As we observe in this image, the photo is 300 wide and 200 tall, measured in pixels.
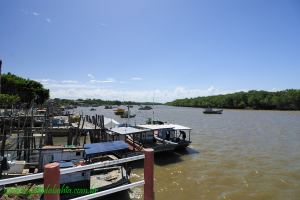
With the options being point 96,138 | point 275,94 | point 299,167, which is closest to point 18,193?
point 96,138

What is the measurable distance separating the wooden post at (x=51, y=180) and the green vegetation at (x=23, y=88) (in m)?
67.4

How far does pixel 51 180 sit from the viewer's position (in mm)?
3938

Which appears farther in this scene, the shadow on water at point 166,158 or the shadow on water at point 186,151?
the shadow on water at point 186,151

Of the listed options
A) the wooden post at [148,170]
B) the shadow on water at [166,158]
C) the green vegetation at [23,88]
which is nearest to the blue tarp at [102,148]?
the shadow on water at [166,158]

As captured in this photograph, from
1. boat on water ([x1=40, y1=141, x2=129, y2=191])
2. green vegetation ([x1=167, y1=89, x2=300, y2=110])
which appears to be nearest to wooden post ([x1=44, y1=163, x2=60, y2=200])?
boat on water ([x1=40, y1=141, x2=129, y2=191])

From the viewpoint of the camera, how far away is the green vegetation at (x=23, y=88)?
6962 centimetres

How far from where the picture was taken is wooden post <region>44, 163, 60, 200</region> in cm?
392

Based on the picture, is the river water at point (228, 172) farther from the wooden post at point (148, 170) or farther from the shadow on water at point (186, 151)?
the wooden post at point (148, 170)

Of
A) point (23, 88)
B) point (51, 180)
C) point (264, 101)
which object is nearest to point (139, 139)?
point (51, 180)

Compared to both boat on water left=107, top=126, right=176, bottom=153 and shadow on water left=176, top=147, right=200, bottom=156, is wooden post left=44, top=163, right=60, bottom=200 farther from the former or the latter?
shadow on water left=176, top=147, right=200, bottom=156

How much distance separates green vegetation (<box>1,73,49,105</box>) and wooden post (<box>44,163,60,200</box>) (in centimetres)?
6739

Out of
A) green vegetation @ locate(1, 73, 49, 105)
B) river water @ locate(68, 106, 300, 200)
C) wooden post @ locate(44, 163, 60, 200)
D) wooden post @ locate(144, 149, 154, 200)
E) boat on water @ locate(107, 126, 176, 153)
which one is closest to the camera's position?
wooden post @ locate(44, 163, 60, 200)

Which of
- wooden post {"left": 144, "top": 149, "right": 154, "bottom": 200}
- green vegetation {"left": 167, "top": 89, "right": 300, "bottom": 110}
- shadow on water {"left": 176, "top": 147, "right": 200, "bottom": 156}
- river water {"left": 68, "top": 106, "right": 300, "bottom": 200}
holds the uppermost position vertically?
green vegetation {"left": 167, "top": 89, "right": 300, "bottom": 110}

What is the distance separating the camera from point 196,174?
20.6m
